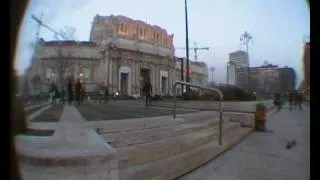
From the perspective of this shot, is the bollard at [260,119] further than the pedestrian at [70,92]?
Yes

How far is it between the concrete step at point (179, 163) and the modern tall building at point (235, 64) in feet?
0.61

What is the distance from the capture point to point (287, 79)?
3.37 feet

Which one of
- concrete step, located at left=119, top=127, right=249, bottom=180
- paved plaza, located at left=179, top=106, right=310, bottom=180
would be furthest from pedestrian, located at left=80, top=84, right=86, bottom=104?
paved plaza, located at left=179, top=106, right=310, bottom=180

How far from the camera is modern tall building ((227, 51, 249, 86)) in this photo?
104 cm

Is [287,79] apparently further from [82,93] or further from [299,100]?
[82,93]

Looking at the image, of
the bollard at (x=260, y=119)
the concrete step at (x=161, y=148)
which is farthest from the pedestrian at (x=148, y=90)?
the bollard at (x=260, y=119)

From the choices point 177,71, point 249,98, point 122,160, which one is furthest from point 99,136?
point 249,98

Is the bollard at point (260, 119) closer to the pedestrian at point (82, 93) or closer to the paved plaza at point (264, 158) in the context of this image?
the paved plaza at point (264, 158)

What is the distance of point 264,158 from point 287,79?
298 millimetres

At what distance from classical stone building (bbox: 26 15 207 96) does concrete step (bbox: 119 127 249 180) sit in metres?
0.21

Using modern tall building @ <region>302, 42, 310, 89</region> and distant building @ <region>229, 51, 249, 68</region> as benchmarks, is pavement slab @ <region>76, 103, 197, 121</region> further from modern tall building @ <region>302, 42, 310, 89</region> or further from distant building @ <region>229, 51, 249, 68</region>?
modern tall building @ <region>302, 42, 310, 89</region>

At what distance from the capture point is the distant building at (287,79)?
3.19 ft

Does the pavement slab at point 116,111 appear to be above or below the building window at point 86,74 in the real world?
below

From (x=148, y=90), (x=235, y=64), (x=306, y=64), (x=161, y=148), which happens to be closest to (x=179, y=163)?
(x=161, y=148)
